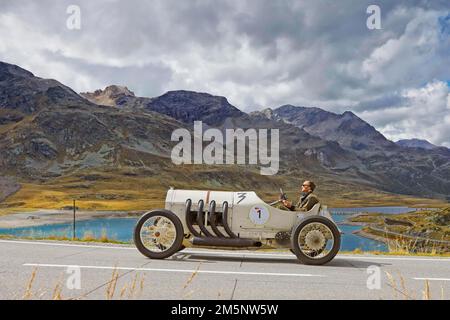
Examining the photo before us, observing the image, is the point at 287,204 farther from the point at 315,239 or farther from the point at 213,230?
the point at 213,230

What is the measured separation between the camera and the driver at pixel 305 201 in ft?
30.7

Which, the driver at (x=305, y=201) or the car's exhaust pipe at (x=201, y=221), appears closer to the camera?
the car's exhaust pipe at (x=201, y=221)

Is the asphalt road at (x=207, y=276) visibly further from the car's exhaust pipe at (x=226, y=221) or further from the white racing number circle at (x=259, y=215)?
the white racing number circle at (x=259, y=215)

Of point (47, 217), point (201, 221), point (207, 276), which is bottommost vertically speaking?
point (47, 217)

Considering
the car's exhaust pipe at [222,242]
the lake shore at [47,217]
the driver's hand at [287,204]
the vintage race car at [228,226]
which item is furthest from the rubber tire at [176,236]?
the lake shore at [47,217]

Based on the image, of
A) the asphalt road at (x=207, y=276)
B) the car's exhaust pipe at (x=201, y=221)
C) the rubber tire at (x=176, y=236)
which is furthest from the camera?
the car's exhaust pipe at (x=201, y=221)

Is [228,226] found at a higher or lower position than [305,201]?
lower

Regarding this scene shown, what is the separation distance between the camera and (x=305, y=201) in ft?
31.3

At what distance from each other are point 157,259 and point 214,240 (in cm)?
128

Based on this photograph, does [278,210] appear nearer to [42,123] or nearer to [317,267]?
A: [317,267]

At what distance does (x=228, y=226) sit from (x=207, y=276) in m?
2.19

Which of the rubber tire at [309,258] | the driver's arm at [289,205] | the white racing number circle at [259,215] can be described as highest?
the driver's arm at [289,205]

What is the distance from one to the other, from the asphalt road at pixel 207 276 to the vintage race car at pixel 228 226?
404 millimetres

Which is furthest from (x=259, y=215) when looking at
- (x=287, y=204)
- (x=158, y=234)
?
(x=158, y=234)
